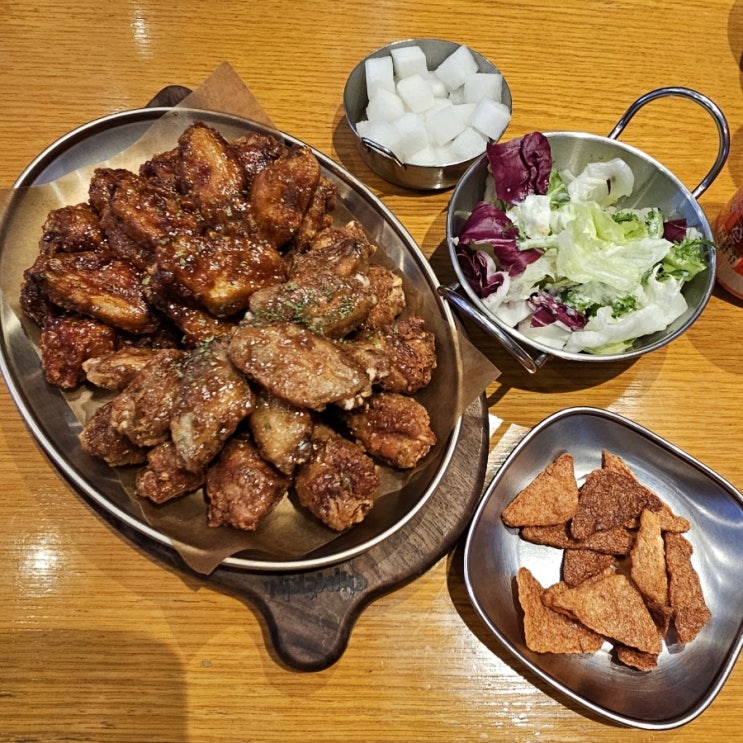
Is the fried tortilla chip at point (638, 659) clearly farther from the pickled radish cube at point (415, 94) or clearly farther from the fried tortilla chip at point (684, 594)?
the pickled radish cube at point (415, 94)

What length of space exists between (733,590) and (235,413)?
2.05 meters

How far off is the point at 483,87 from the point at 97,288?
2.07 metres

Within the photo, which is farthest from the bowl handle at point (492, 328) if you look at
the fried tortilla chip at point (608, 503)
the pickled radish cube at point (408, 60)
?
the pickled radish cube at point (408, 60)

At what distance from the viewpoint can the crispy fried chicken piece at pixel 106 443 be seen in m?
1.94

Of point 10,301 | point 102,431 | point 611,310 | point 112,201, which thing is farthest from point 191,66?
point 611,310

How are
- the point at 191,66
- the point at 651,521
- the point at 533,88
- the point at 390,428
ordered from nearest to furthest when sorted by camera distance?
the point at 390,428 < the point at 651,521 < the point at 191,66 < the point at 533,88

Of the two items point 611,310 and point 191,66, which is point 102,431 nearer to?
point 611,310

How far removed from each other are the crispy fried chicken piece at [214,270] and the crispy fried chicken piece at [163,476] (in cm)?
53

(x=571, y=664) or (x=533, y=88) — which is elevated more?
(x=533, y=88)

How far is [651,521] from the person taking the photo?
7.45 feet

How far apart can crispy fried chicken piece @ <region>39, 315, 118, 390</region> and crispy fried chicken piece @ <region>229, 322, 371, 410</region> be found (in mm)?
565

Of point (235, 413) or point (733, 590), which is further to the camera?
point (733, 590)

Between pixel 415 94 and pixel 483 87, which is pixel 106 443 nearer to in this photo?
pixel 415 94

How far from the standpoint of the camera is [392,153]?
266 centimetres
